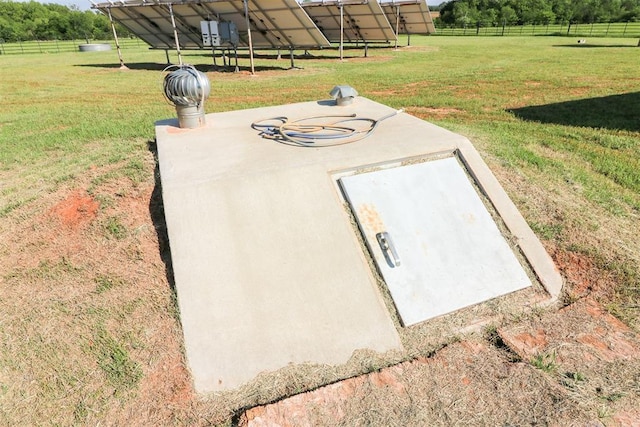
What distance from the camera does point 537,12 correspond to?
61.6 metres

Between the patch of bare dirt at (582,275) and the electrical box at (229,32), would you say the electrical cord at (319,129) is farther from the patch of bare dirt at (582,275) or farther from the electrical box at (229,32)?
the electrical box at (229,32)

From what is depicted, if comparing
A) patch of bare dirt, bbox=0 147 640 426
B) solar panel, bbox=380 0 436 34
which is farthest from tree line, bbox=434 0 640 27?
patch of bare dirt, bbox=0 147 640 426

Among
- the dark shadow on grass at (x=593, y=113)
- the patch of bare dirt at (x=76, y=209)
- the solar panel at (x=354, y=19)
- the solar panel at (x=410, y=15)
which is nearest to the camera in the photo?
Answer: the patch of bare dirt at (x=76, y=209)

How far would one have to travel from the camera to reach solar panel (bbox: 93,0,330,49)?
1569 centimetres

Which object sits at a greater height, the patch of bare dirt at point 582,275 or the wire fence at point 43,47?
the wire fence at point 43,47

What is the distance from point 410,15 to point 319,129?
92.5ft

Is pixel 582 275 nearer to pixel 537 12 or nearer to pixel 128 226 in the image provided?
pixel 128 226

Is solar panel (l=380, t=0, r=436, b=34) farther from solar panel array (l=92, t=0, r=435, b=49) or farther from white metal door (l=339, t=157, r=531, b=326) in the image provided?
white metal door (l=339, t=157, r=531, b=326)

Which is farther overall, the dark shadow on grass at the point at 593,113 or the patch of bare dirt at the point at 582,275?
the dark shadow on grass at the point at 593,113

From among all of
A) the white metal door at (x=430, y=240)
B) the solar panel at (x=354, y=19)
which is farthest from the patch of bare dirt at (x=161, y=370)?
the solar panel at (x=354, y=19)

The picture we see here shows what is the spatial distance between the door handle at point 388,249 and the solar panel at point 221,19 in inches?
563

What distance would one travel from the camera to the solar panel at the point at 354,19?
863 inches

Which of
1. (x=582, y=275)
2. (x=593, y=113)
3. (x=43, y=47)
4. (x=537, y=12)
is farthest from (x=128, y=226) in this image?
(x=537, y=12)

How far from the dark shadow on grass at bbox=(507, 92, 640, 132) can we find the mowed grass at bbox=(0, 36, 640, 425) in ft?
0.16
